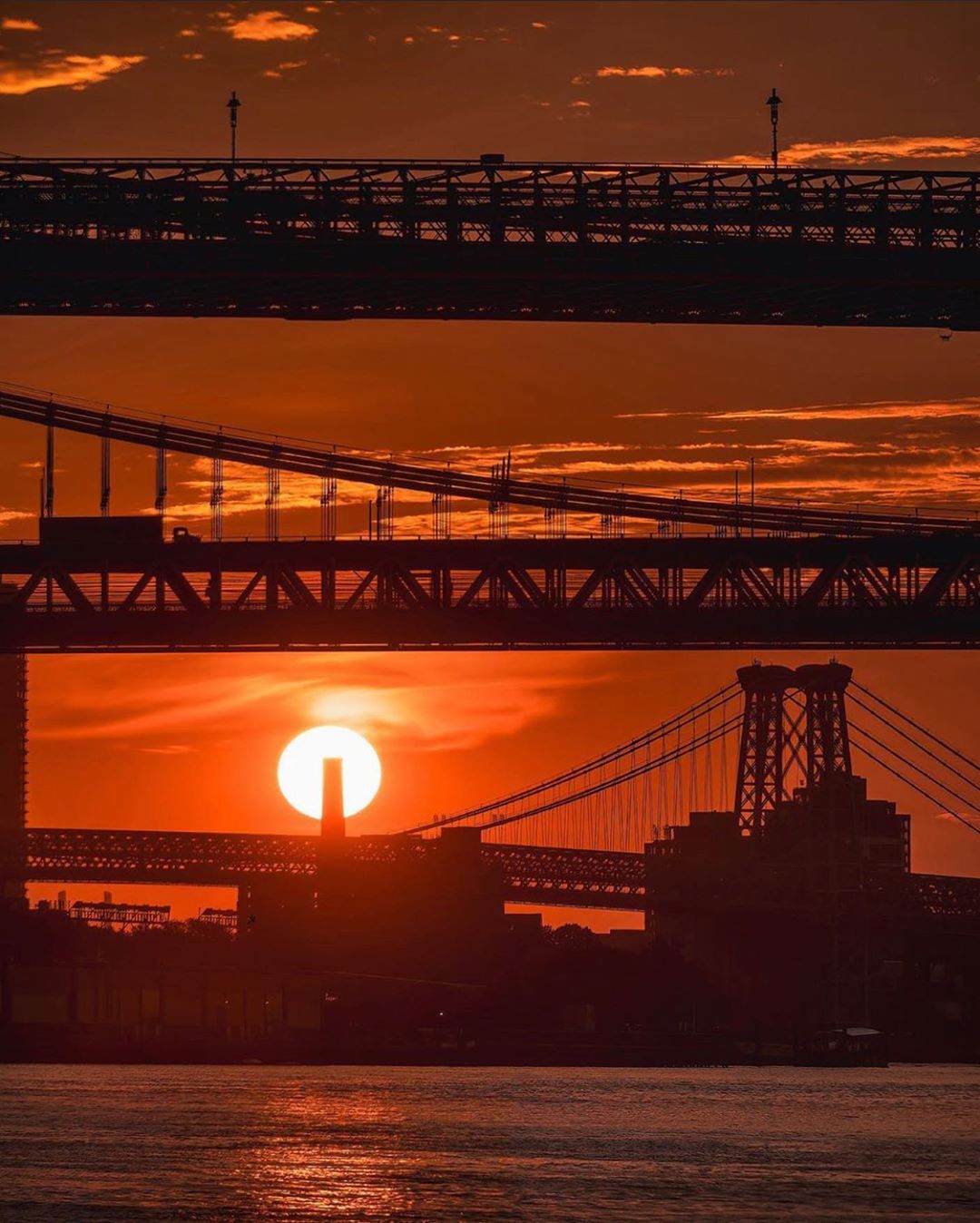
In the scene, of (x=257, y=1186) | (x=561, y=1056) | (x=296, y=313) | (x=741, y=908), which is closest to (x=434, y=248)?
(x=296, y=313)

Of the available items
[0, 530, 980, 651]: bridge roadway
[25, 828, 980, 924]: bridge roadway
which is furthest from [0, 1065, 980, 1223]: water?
[25, 828, 980, 924]: bridge roadway

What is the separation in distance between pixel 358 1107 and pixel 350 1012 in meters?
57.6

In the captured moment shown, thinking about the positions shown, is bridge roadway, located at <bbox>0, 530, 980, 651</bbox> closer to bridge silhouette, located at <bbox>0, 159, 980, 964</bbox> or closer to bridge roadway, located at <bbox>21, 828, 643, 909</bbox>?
bridge silhouette, located at <bbox>0, 159, 980, 964</bbox>

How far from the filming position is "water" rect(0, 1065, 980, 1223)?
61.2m

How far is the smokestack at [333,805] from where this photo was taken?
177m

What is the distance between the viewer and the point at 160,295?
87.5 m

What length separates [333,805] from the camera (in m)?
182

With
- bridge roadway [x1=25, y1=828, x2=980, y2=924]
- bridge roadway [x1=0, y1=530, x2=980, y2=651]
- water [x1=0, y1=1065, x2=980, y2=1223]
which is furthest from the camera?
bridge roadway [x1=25, y1=828, x2=980, y2=924]

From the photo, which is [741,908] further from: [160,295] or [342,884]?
[160,295]

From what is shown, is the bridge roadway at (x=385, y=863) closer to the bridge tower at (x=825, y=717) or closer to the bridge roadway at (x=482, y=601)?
the bridge tower at (x=825, y=717)

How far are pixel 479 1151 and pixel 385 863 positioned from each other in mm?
91667

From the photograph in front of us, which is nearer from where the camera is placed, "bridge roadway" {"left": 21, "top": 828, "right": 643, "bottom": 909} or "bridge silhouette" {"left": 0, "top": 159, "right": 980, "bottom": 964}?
"bridge silhouette" {"left": 0, "top": 159, "right": 980, "bottom": 964}

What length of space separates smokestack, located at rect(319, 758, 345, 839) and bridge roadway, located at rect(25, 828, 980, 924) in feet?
10.3

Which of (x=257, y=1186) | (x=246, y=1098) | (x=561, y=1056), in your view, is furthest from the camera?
(x=561, y=1056)
